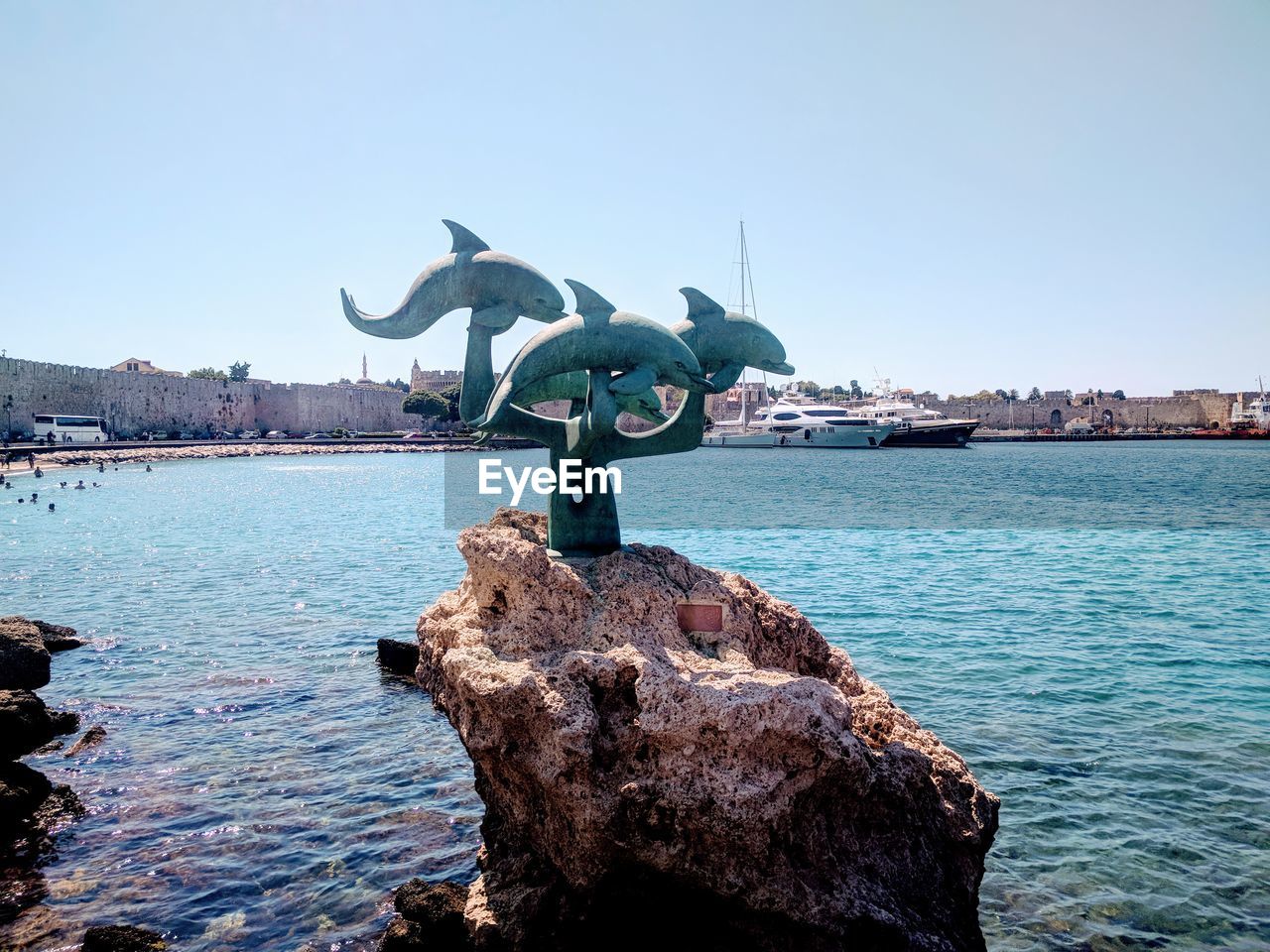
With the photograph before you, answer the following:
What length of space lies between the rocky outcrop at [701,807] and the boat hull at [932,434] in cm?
8282

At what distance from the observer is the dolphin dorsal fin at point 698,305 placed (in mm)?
8773

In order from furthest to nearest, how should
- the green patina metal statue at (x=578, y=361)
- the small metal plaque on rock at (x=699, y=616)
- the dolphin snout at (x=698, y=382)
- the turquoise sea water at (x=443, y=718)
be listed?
the dolphin snout at (x=698, y=382) → the green patina metal statue at (x=578, y=361) → the small metal plaque on rock at (x=699, y=616) → the turquoise sea water at (x=443, y=718)

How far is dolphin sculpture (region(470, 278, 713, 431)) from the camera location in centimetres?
770

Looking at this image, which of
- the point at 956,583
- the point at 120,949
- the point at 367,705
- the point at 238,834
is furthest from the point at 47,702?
the point at 956,583

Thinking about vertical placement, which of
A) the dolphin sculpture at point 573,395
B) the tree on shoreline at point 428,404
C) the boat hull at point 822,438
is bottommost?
the boat hull at point 822,438

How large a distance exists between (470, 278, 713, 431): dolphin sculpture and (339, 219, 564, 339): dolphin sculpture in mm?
1075

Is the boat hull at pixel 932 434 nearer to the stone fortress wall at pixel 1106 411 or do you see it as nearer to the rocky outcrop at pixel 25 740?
the stone fortress wall at pixel 1106 411

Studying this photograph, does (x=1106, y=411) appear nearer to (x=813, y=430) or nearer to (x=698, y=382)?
(x=813, y=430)

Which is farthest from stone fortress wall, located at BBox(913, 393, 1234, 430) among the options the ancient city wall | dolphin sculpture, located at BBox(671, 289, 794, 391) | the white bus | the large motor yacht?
dolphin sculpture, located at BBox(671, 289, 794, 391)

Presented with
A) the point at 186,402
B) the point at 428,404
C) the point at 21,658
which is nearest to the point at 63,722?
the point at 21,658

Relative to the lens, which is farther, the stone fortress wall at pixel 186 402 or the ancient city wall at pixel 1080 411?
the ancient city wall at pixel 1080 411

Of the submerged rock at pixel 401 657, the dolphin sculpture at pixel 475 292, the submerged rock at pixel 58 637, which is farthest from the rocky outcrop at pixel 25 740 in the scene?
the dolphin sculpture at pixel 475 292

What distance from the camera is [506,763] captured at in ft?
18.2

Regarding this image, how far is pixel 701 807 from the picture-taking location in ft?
16.7
